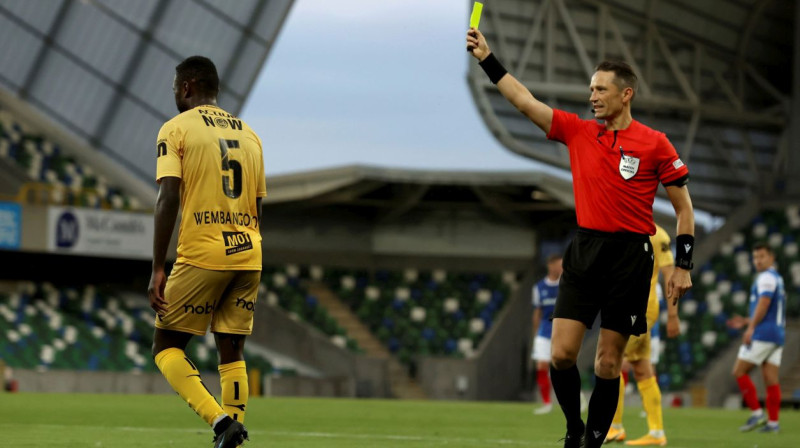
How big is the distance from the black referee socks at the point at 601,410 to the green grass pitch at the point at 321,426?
2.82 metres

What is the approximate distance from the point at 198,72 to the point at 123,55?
2804 centimetres

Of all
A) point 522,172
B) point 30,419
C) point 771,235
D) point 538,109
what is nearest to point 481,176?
point 522,172

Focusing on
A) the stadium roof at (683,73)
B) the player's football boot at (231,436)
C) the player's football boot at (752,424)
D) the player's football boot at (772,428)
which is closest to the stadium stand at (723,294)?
the stadium roof at (683,73)

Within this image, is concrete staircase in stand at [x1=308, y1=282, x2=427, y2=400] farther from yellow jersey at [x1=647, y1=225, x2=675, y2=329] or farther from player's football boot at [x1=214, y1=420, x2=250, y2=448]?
player's football boot at [x1=214, y1=420, x2=250, y2=448]

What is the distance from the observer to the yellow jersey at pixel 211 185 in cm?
723

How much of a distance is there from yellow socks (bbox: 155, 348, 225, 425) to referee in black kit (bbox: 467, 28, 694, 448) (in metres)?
2.02

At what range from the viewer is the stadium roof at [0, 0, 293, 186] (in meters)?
34.0

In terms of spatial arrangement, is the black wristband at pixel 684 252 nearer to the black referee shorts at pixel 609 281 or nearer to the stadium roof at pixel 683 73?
the black referee shorts at pixel 609 281

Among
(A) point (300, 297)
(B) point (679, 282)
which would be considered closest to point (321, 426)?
(B) point (679, 282)

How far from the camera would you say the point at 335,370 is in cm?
3234

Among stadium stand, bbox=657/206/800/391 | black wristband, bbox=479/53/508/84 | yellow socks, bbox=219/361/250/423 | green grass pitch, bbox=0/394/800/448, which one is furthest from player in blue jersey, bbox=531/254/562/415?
stadium stand, bbox=657/206/800/391

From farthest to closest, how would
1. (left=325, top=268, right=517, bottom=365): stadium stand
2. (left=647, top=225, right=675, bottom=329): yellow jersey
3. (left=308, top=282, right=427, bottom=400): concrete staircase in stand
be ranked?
(left=325, top=268, right=517, bottom=365): stadium stand → (left=308, top=282, right=427, bottom=400): concrete staircase in stand → (left=647, top=225, right=675, bottom=329): yellow jersey

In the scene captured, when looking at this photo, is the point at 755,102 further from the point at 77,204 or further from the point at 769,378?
the point at 769,378

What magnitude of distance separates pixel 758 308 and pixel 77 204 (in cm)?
2070
